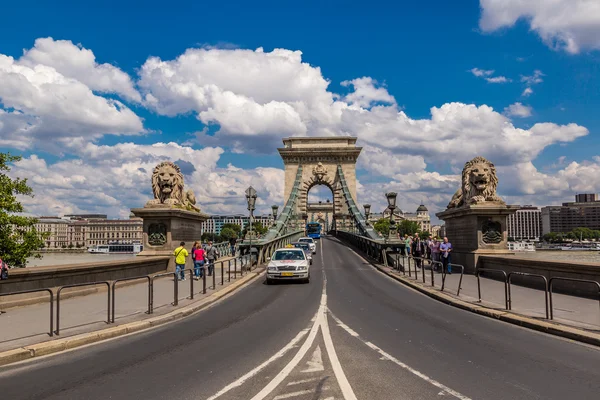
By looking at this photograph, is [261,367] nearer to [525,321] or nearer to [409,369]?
[409,369]

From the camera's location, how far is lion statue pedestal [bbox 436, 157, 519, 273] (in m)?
17.7

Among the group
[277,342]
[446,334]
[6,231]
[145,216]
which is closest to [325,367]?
[277,342]

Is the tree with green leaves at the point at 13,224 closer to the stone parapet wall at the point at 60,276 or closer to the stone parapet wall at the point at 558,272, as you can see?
the stone parapet wall at the point at 60,276

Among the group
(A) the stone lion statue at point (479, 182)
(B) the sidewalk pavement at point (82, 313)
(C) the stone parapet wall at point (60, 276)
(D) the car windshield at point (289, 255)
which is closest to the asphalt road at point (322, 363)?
(B) the sidewalk pavement at point (82, 313)

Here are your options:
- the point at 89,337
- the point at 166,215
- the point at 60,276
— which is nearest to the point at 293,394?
the point at 89,337

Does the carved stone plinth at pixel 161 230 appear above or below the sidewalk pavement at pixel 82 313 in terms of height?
above

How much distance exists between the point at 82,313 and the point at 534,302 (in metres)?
10.5

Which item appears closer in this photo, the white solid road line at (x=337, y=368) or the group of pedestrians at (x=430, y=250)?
the white solid road line at (x=337, y=368)

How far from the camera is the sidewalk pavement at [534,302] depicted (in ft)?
28.9

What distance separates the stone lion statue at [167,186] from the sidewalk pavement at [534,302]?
1066 cm

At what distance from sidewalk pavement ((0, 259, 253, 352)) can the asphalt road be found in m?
0.88

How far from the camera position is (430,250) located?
23.7 m

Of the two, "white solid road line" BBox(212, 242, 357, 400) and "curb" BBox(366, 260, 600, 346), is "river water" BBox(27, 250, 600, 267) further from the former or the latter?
"white solid road line" BBox(212, 242, 357, 400)

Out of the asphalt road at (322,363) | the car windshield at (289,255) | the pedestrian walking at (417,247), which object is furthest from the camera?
the pedestrian walking at (417,247)
